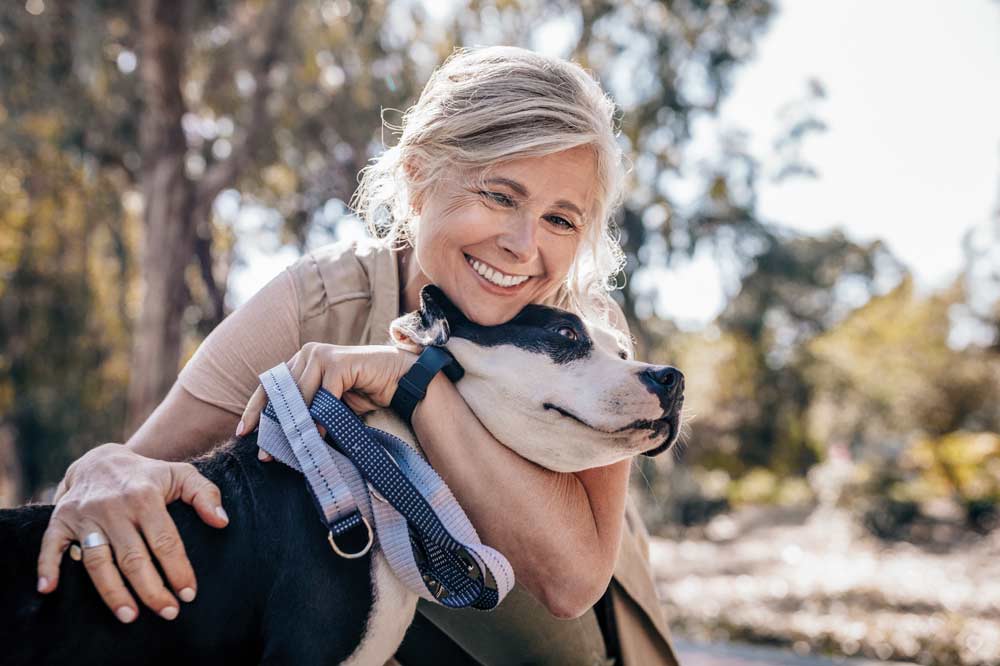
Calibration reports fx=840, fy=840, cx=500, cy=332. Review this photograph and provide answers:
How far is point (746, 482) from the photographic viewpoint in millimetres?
27531

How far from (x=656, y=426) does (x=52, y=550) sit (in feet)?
3.84

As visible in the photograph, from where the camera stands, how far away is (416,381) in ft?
6.04

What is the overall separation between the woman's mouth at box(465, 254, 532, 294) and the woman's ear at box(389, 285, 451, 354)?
0.12 meters

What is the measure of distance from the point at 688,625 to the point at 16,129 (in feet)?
34.8

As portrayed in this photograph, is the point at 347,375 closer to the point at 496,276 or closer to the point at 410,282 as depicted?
the point at 496,276

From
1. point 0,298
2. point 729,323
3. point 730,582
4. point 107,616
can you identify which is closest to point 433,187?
point 107,616

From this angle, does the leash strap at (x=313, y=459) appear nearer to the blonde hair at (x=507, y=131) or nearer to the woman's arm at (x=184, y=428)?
the woman's arm at (x=184, y=428)

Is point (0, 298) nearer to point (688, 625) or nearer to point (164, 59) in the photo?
point (164, 59)

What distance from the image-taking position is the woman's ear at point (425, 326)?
6.43ft

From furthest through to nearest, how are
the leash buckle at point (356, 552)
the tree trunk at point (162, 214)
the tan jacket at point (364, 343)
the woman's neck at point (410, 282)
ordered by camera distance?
the tree trunk at point (162, 214), the woman's neck at point (410, 282), the tan jacket at point (364, 343), the leash buckle at point (356, 552)

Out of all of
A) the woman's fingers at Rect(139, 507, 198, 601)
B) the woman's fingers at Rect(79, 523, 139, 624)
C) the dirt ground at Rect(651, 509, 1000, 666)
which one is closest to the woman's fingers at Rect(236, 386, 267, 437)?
the woman's fingers at Rect(139, 507, 198, 601)

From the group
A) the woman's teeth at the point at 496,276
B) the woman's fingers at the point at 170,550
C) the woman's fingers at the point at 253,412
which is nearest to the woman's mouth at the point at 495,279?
the woman's teeth at the point at 496,276

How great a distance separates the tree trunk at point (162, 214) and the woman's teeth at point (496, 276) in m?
7.79

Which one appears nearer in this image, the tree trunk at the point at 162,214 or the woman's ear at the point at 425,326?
the woman's ear at the point at 425,326
